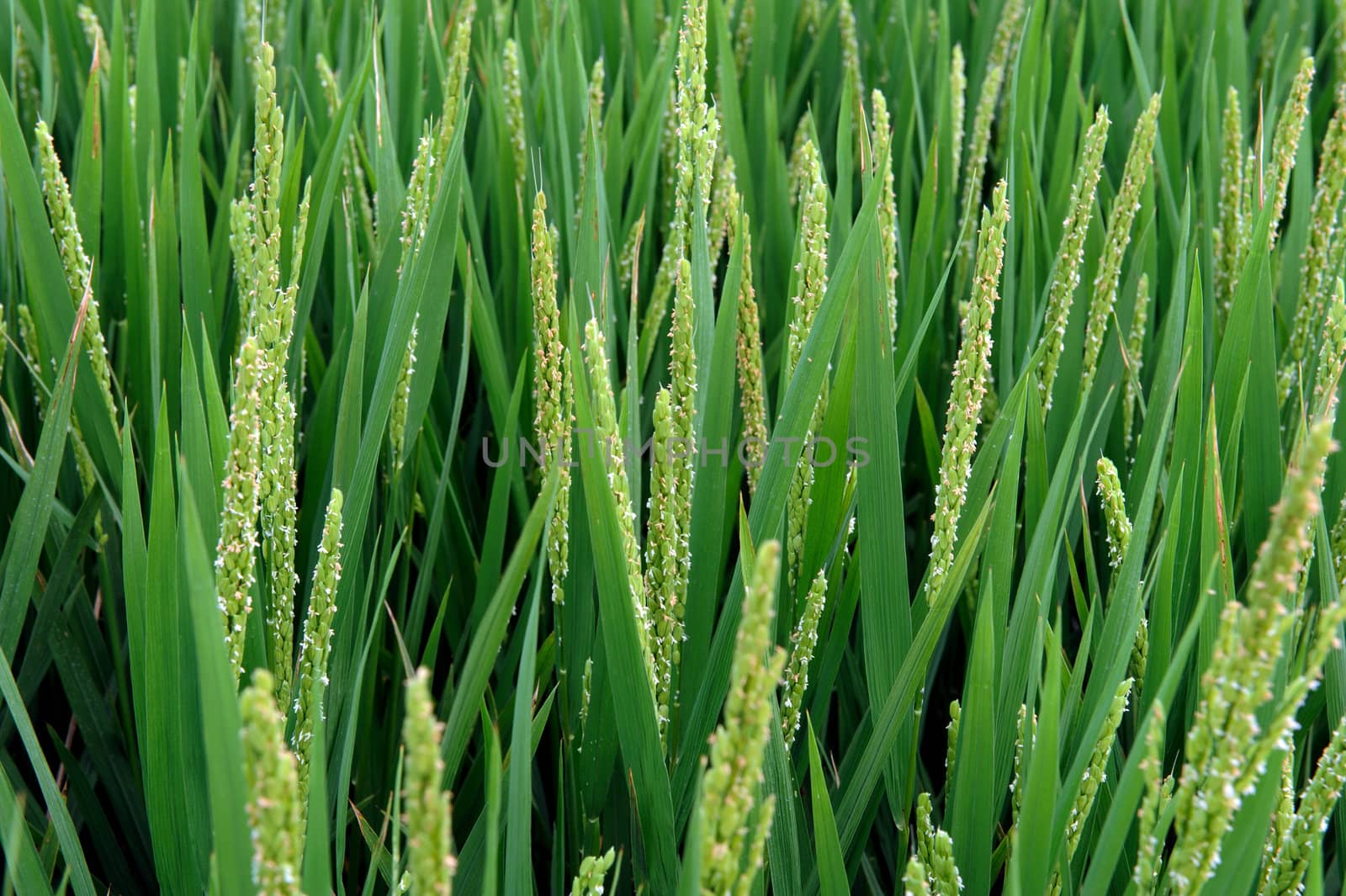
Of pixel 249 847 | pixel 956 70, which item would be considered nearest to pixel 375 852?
pixel 249 847

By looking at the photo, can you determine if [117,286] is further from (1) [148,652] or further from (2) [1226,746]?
(2) [1226,746]

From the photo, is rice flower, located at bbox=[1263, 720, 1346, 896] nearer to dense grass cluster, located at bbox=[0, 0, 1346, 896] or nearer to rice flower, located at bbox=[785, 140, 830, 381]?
dense grass cluster, located at bbox=[0, 0, 1346, 896]

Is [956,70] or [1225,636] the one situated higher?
[956,70]

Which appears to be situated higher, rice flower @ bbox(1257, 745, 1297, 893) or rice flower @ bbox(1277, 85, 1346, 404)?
rice flower @ bbox(1277, 85, 1346, 404)

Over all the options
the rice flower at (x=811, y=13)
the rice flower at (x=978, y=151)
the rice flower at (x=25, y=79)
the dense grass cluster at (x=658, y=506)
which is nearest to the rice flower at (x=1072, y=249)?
the dense grass cluster at (x=658, y=506)

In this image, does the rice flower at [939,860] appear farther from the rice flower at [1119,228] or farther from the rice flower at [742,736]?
the rice flower at [1119,228]

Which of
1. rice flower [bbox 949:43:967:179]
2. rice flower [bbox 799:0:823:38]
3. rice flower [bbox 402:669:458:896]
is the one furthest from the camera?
rice flower [bbox 799:0:823:38]

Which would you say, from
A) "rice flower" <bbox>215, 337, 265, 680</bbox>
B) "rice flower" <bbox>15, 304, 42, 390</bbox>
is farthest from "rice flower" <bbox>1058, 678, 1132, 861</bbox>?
"rice flower" <bbox>15, 304, 42, 390</bbox>
